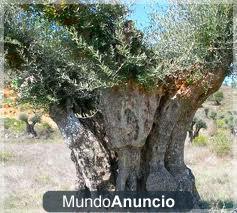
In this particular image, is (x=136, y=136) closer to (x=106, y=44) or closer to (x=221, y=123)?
(x=106, y=44)

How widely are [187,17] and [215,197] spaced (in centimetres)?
497

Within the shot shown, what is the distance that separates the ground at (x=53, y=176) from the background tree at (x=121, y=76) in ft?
4.45

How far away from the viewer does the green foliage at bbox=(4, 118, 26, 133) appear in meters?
34.9

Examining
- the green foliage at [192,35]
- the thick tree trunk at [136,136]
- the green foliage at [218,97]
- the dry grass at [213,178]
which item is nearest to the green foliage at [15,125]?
the green foliage at [218,97]

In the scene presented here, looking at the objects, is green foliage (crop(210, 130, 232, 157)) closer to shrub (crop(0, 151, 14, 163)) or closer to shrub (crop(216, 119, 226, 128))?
shrub (crop(0, 151, 14, 163))

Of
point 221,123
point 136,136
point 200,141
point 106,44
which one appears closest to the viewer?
point 106,44

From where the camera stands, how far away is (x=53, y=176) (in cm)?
1507

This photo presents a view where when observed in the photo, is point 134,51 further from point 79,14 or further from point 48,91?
point 48,91

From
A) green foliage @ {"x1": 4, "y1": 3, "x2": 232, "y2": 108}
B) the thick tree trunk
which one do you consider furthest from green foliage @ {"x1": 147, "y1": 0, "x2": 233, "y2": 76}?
the thick tree trunk

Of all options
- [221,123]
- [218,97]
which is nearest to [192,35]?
[221,123]

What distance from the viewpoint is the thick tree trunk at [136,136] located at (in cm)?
853

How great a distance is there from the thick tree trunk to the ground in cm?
110

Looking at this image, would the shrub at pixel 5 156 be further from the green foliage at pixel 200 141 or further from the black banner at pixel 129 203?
the black banner at pixel 129 203

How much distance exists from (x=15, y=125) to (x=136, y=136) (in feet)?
95.3
